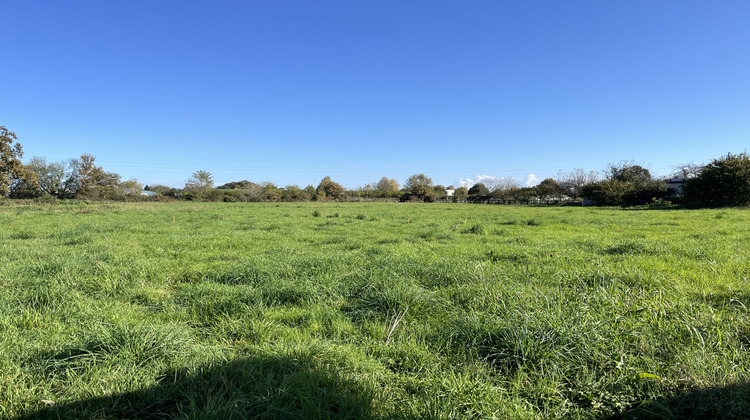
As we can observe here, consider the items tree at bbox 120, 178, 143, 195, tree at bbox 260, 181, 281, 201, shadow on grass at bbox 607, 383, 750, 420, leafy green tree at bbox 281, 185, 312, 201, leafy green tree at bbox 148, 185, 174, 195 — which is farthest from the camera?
leafy green tree at bbox 148, 185, 174, 195

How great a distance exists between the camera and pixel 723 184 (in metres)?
20.6

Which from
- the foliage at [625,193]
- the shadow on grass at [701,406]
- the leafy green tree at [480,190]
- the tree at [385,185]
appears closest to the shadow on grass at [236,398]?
the shadow on grass at [701,406]

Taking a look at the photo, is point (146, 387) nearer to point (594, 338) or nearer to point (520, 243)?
point (594, 338)

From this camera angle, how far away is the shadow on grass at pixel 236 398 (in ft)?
5.52

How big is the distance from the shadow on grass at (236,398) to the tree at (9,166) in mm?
36156

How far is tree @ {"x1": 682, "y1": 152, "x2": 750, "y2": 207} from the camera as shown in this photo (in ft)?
66.0

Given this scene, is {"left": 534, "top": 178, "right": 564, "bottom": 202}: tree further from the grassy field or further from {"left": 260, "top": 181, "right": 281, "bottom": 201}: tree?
the grassy field

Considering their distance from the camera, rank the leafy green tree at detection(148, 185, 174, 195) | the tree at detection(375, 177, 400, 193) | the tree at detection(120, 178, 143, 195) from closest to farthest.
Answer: the tree at detection(120, 178, 143, 195)
the leafy green tree at detection(148, 185, 174, 195)
the tree at detection(375, 177, 400, 193)

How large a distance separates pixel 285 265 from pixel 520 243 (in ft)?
17.6

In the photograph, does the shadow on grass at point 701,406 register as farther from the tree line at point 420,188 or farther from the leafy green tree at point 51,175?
the leafy green tree at point 51,175

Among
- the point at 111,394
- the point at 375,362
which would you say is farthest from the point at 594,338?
the point at 111,394

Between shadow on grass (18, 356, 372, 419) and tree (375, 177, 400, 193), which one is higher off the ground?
tree (375, 177, 400, 193)

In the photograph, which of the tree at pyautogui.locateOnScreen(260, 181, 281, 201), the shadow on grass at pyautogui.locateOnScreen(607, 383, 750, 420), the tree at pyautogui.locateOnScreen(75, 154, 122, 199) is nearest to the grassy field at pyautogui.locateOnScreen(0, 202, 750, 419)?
the shadow on grass at pyautogui.locateOnScreen(607, 383, 750, 420)

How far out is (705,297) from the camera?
3.27 meters
